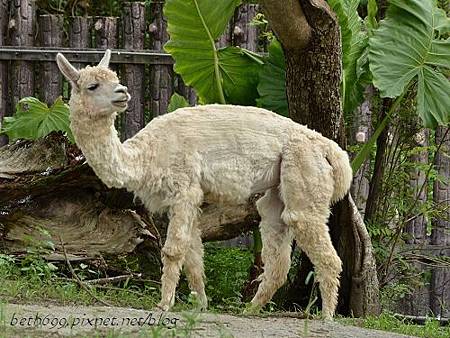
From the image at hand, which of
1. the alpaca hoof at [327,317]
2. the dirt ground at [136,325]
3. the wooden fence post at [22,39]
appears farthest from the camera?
the wooden fence post at [22,39]

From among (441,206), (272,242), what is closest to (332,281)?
(272,242)

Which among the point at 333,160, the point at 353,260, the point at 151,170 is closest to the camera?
the point at 151,170

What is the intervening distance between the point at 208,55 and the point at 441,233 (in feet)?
11.4

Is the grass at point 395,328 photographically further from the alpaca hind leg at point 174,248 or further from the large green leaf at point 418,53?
the large green leaf at point 418,53

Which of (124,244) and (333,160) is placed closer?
(333,160)

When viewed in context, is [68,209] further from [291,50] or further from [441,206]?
[441,206]

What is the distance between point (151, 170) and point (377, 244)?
3694 millimetres

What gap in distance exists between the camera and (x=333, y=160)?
735cm

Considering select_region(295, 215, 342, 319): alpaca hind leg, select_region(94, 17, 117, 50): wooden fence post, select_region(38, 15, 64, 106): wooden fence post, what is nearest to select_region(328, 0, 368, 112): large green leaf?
select_region(295, 215, 342, 319): alpaca hind leg

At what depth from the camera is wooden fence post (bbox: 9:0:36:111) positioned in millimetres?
10469

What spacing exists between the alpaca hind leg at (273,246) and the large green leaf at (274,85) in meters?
1.76

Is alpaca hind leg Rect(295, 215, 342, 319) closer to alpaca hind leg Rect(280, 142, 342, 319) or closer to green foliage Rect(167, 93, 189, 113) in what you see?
alpaca hind leg Rect(280, 142, 342, 319)

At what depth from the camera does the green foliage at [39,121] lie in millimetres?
8445

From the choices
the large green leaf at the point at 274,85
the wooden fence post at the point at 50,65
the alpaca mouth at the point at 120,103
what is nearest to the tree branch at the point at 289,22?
the large green leaf at the point at 274,85
